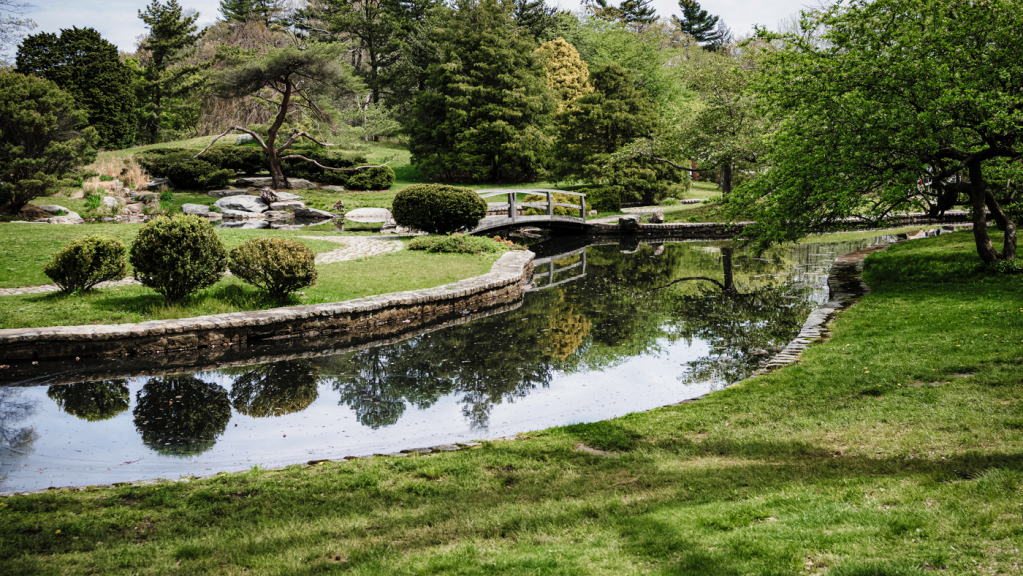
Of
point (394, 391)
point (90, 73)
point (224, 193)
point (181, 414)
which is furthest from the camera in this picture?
point (90, 73)

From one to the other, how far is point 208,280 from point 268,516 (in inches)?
265

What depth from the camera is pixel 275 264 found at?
9570 millimetres

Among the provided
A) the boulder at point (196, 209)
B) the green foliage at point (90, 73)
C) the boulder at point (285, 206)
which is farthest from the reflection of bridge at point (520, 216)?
the green foliage at point (90, 73)

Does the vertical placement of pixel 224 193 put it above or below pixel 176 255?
above

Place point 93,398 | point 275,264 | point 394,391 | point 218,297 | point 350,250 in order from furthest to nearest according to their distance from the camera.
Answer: point 350,250 → point 218,297 → point 275,264 → point 394,391 → point 93,398

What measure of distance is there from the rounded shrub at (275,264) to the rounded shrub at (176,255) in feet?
1.30

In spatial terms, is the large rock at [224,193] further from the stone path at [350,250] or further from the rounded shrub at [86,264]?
the rounded shrub at [86,264]

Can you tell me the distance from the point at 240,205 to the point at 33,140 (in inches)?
224

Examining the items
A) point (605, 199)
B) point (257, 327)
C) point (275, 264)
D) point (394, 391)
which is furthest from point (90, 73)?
point (394, 391)

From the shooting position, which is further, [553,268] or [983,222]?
[553,268]

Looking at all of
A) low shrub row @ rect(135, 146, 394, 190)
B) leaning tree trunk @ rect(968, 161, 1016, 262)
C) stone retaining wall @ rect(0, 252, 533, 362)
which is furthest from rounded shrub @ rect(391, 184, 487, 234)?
leaning tree trunk @ rect(968, 161, 1016, 262)

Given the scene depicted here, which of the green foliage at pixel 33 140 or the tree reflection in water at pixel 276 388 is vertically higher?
the green foliage at pixel 33 140

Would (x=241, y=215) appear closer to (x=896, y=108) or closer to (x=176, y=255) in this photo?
(x=176, y=255)

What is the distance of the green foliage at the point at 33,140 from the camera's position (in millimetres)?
16188
